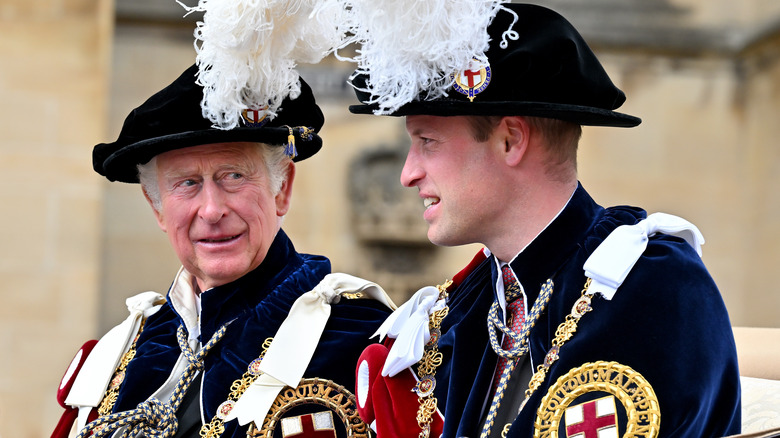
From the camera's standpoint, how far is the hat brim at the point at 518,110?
2.39 metres

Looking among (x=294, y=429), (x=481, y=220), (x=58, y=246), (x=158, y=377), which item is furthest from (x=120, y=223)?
(x=481, y=220)

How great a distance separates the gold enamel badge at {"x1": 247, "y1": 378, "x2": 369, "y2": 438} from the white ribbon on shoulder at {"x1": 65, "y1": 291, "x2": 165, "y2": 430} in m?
0.67

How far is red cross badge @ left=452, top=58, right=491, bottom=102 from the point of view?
2455 millimetres

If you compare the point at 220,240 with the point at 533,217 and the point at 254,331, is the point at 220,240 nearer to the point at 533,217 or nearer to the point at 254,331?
the point at 254,331

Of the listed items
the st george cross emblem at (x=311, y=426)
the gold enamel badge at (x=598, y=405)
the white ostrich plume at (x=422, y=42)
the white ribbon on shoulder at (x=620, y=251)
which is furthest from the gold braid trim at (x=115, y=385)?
the white ribbon on shoulder at (x=620, y=251)

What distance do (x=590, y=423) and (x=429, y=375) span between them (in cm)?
60

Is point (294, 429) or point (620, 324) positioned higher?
point (620, 324)

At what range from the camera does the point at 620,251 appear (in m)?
2.34

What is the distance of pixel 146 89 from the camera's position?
6.77 metres

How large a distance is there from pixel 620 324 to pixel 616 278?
10 cm

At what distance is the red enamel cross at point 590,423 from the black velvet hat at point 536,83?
67 centimetres

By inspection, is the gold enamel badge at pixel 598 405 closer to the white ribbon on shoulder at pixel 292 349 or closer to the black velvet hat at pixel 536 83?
the black velvet hat at pixel 536 83

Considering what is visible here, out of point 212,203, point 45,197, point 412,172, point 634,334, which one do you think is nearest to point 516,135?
point 412,172

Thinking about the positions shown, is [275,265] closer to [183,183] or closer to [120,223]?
[183,183]
